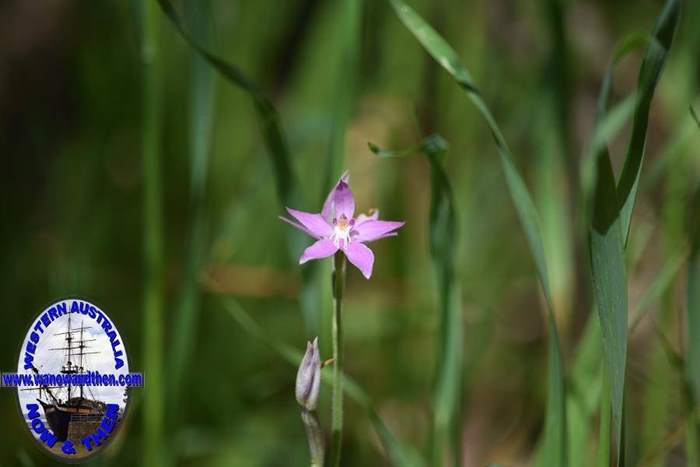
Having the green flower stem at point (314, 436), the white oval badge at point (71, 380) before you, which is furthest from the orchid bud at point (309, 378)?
the white oval badge at point (71, 380)

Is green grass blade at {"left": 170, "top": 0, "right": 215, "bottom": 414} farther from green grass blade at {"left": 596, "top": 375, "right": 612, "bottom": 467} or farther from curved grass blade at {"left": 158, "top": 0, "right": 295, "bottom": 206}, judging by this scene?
green grass blade at {"left": 596, "top": 375, "right": 612, "bottom": 467}

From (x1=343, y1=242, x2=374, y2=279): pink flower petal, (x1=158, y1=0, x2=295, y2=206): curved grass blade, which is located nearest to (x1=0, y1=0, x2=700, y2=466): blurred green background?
(x1=158, y1=0, x2=295, y2=206): curved grass blade

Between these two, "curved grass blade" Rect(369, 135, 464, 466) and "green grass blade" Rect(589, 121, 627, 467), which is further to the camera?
"curved grass blade" Rect(369, 135, 464, 466)

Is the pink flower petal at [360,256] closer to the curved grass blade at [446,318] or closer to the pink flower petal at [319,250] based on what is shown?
the pink flower petal at [319,250]

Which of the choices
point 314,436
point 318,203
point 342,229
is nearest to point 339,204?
point 342,229

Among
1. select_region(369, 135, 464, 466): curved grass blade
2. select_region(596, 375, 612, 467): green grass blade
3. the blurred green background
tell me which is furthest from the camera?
the blurred green background

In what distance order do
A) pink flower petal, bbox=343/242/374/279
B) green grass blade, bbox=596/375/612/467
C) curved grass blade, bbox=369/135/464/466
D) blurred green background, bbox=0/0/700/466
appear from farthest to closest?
blurred green background, bbox=0/0/700/466, curved grass blade, bbox=369/135/464/466, green grass blade, bbox=596/375/612/467, pink flower petal, bbox=343/242/374/279
